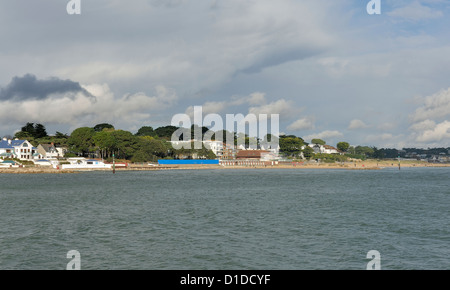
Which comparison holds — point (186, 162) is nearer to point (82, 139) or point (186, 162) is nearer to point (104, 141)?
point (104, 141)

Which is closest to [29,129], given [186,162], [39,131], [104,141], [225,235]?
[39,131]

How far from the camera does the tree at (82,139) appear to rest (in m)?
152

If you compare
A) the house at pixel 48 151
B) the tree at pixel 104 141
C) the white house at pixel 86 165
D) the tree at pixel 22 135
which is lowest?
the white house at pixel 86 165

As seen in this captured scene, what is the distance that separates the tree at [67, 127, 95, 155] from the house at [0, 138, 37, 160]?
1531 centimetres

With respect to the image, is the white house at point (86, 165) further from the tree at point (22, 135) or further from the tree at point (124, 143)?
the tree at point (22, 135)

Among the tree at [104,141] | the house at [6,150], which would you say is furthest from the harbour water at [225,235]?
the house at [6,150]

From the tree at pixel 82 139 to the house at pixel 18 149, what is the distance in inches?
603

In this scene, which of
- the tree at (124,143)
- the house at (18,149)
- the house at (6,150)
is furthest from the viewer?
the tree at (124,143)

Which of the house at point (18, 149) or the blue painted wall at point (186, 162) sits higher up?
the house at point (18, 149)

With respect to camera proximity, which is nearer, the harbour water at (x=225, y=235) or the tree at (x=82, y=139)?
the harbour water at (x=225, y=235)

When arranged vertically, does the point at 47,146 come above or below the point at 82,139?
below

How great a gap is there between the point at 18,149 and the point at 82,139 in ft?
73.7

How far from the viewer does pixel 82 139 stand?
152 metres
